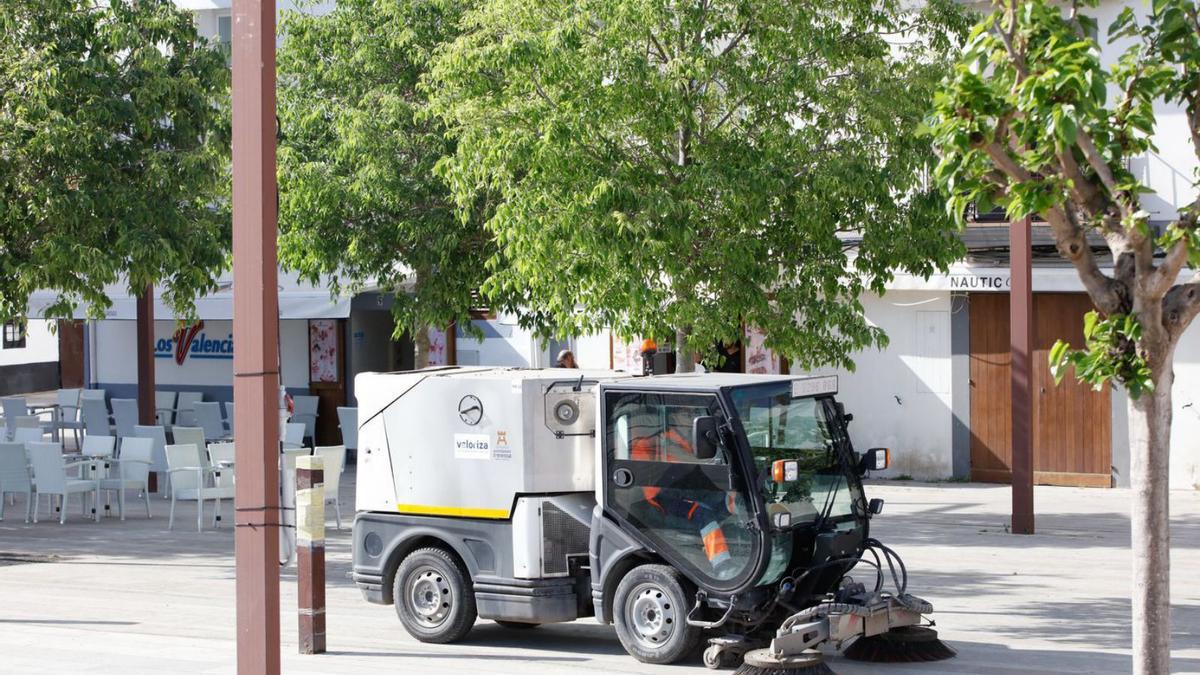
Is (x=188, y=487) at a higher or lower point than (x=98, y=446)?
lower

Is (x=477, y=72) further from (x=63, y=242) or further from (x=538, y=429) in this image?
(x=63, y=242)

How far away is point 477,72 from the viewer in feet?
43.5

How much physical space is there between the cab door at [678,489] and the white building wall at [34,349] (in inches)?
1306

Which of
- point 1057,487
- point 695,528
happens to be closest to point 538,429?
point 695,528

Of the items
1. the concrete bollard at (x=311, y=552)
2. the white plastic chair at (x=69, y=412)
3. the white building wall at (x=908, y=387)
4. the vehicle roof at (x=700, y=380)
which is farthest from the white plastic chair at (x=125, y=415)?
the vehicle roof at (x=700, y=380)

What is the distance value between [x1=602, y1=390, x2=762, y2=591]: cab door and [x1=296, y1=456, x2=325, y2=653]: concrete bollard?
202 centimetres

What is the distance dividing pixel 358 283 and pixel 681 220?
803 cm

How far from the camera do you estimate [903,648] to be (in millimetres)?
10633

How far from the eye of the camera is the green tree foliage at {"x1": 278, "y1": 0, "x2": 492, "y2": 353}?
18578 mm

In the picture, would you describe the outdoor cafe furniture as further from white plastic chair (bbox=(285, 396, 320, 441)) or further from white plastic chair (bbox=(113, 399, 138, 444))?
white plastic chair (bbox=(285, 396, 320, 441))

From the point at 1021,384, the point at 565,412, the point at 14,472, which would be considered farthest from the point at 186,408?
the point at 565,412

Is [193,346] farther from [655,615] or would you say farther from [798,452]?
[798,452]

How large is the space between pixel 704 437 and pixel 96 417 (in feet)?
57.2

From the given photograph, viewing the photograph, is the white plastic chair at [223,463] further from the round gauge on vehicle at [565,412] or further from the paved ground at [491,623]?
the round gauge on vehicle at [565,412]
